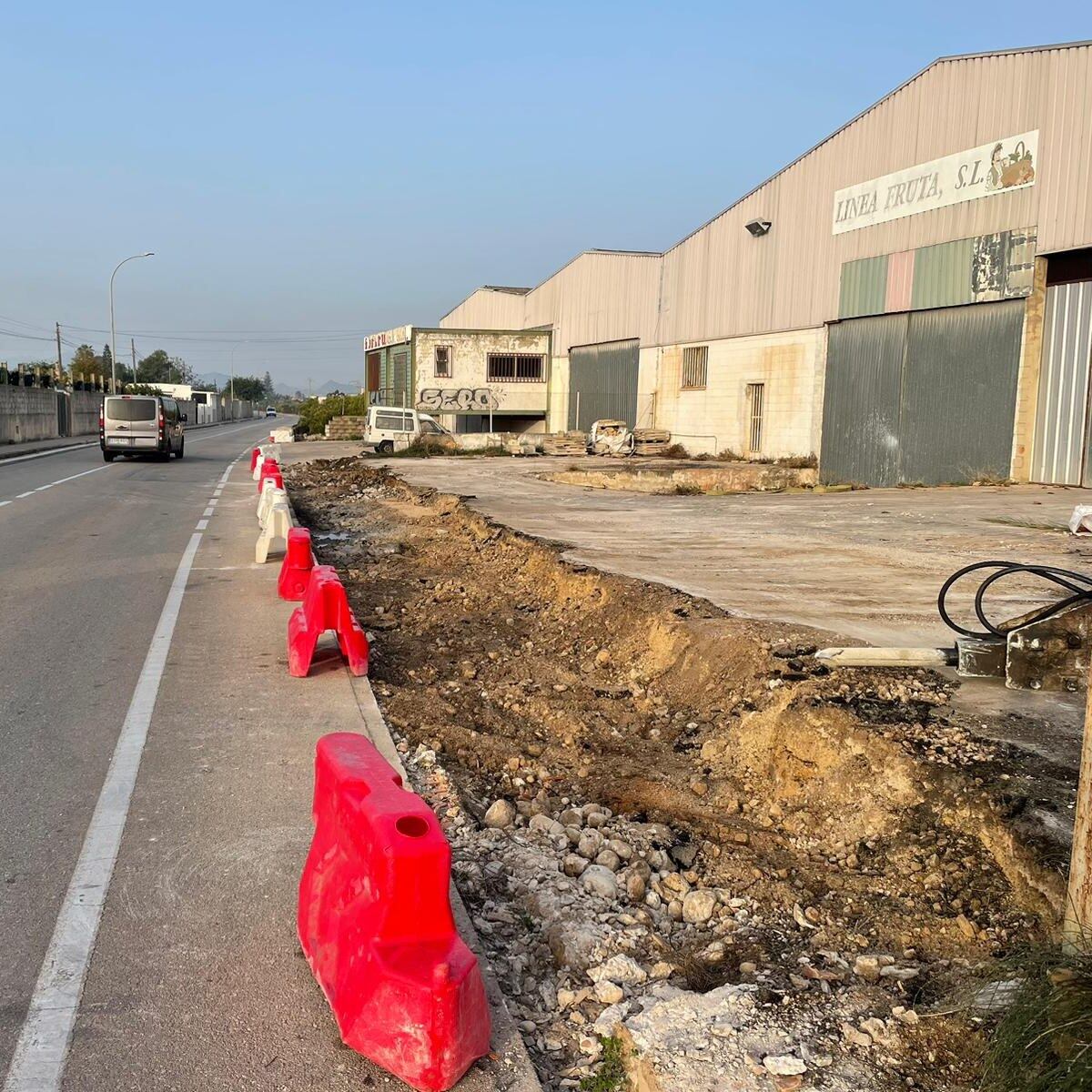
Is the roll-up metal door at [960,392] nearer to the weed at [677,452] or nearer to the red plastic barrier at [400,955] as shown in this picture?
the weed at [677,452]

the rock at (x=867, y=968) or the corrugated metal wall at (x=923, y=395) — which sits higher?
the corrugated metal wall at (x=923, y=395)

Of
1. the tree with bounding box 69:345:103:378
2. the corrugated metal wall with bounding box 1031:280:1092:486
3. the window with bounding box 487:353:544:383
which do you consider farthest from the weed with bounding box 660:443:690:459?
the tree with bounding box 69:345:103:378

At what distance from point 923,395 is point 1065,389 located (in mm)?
3653

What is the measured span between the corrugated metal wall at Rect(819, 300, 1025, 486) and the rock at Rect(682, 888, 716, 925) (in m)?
18.6

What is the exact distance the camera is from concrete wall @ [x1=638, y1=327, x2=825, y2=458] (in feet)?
90.8

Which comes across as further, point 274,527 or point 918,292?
point 918,292

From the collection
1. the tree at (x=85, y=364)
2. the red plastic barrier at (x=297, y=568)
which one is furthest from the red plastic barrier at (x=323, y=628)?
the tree at (x=85, y=364)

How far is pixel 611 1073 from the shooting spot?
3236mm

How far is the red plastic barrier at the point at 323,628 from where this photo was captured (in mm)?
7473

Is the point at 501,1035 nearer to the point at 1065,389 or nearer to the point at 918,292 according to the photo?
the point at 1065,389

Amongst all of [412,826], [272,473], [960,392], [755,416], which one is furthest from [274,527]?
[755,416]

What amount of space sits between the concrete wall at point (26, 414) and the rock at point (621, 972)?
4441 cm

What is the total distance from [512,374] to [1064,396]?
3085 centimetres

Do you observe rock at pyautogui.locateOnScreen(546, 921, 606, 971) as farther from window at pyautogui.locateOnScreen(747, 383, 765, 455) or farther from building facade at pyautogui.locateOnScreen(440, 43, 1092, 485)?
window at pyautogui.locateOnScreen(747, 383, 765, 455)
